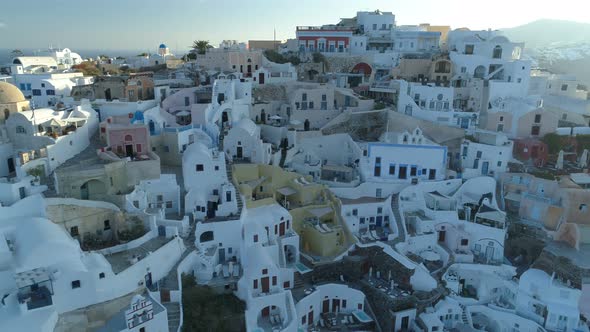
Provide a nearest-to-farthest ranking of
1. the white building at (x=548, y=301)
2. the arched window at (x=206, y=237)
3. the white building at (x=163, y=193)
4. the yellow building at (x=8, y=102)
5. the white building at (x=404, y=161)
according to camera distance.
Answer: the white building at (x=548, y=301)
the arched window at (x=206, y=237)
the white building at (x=163, y=193)
the yellow building at (x=8, y=102)
the white building at (x=404, y=161)

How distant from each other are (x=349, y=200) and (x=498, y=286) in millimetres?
10789

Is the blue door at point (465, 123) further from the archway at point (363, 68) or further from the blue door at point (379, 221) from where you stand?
the archway at point (363, 68)

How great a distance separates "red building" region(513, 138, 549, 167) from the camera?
35312 mm

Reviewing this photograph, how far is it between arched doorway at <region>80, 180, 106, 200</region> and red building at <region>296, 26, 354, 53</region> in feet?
113

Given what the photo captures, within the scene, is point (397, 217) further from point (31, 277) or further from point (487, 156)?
point (31, 277)

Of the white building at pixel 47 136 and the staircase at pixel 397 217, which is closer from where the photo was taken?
the white building at pixel 47 136

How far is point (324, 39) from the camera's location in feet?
173

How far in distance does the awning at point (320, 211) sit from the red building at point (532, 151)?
60.8 ft

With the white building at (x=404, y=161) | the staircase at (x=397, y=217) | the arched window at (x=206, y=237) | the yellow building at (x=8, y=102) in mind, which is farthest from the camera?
the white building at (x=404, y=161)

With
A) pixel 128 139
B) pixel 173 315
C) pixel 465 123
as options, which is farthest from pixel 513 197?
pixel 128 139

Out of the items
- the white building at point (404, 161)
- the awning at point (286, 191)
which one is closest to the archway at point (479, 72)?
the white building at point (404, 161)

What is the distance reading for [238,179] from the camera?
1128 inches

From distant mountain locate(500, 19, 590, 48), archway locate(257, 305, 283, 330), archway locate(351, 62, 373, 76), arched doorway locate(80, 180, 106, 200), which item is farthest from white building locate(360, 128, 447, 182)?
distant mountain locate(500, 19, 590, 48)

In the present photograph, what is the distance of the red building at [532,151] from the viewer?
3531cm
